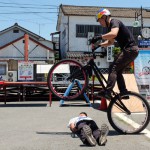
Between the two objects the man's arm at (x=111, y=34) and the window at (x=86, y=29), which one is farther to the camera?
the window at (x=86, y=29)

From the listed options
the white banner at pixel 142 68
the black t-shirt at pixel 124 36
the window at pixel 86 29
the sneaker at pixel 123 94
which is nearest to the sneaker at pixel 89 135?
the sneaker at pixel 123 94

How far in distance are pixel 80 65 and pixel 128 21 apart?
133ft

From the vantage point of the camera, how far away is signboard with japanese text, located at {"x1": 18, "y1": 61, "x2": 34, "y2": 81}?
1553 centimetres

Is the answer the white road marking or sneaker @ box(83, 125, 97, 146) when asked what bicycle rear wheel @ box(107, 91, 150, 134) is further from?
sneaker @ box(83, 125, 97, 146)

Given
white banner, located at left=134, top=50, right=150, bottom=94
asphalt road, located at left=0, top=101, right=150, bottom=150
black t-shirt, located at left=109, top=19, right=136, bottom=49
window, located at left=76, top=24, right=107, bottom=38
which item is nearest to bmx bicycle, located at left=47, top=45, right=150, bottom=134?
asphalt road, located at left=0, top=101, right=150, bottom=150

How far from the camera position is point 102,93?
279 inches

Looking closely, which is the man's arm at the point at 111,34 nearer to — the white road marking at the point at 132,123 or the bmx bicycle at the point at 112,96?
the bmx bicycle at the point at 112,96

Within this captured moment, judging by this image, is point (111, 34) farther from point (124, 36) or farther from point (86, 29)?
point (86, 29)

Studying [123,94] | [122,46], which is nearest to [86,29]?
[123,94]

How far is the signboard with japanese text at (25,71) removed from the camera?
15.5 meters

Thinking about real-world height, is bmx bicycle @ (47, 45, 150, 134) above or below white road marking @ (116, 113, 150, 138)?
above

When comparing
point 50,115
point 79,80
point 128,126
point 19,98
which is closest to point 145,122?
point 128,126

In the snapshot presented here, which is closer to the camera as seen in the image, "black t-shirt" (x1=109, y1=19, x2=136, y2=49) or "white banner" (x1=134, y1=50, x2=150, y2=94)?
"black t-shirt" (x1=109, y1=19, x2=136, y2=49)

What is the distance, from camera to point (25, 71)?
15.7 meters
